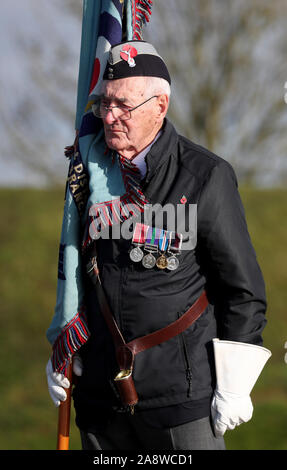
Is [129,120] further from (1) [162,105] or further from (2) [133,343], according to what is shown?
Answer: (2) [133,343]

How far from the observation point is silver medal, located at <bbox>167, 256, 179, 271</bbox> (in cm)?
243

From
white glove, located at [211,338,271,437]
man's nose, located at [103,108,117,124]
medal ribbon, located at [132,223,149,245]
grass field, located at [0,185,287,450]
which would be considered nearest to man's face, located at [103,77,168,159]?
man's nose, located at [103,108,117,124]

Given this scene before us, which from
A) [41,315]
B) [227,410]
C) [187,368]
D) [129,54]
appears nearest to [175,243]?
[187,368]

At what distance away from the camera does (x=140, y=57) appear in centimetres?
252

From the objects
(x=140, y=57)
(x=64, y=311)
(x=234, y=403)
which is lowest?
(x=234, y=403)

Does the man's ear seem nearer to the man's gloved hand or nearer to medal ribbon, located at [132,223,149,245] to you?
medal ribbon, located at [132,223,149,245]

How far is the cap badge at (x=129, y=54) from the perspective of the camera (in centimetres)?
248

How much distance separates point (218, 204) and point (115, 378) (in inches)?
28.0

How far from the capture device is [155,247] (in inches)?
95.6

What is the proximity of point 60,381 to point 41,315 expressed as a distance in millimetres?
4689

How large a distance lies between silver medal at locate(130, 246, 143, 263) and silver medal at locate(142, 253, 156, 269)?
0.7 inches

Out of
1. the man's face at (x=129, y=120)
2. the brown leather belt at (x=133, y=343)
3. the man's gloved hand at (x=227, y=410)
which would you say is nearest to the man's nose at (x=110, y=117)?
the man's face at (x=129, y=120)
